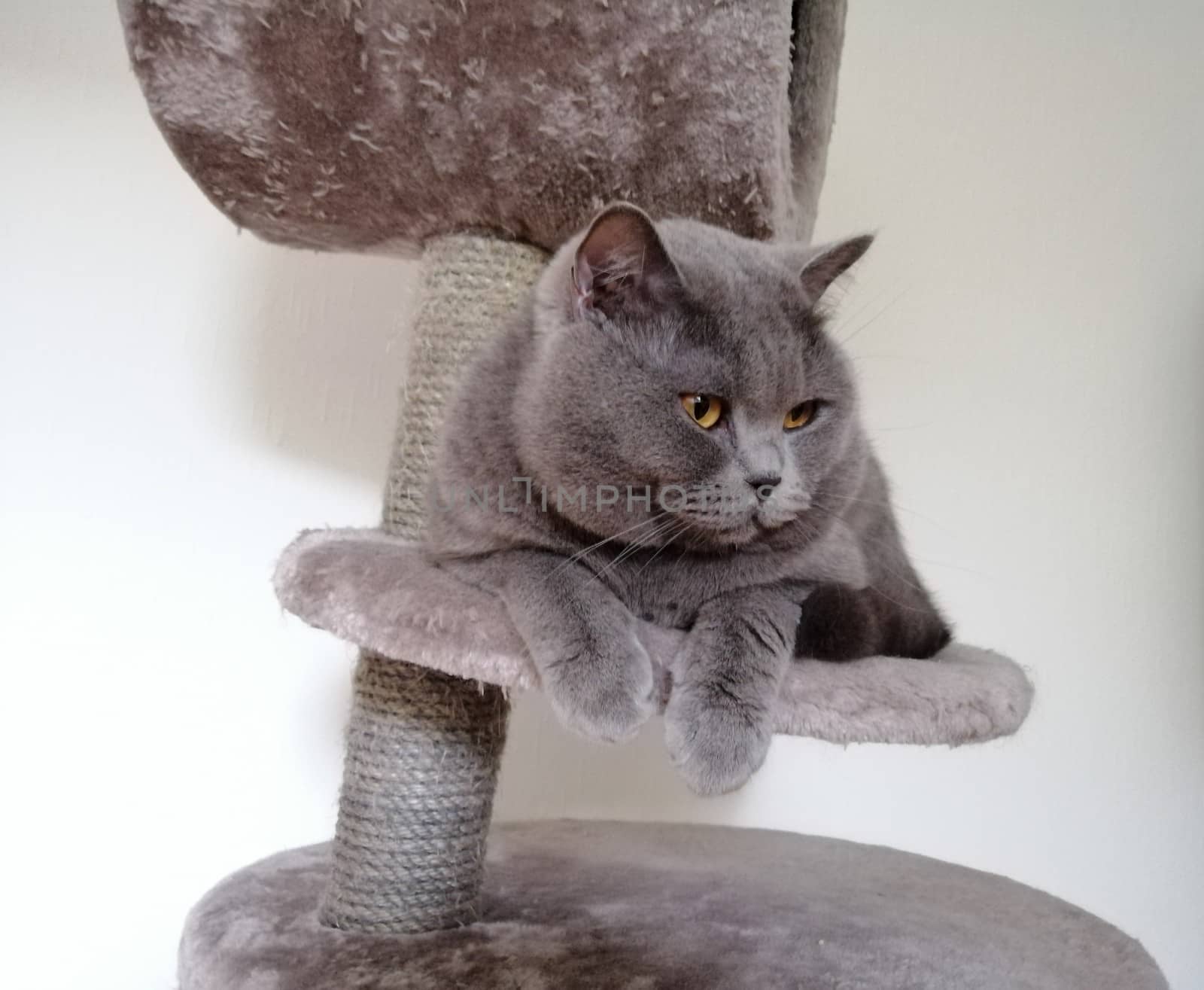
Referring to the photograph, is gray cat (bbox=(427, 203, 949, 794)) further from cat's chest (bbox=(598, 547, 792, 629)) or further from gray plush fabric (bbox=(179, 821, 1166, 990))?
gray plush fabric (bbox=(179, 821, 1166, 990))

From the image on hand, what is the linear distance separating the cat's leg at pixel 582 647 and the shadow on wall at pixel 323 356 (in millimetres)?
864

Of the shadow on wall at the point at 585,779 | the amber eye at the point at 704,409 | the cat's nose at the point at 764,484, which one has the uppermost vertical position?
the amber eye at the point at 704,409

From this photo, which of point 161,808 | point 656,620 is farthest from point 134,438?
point 656,620

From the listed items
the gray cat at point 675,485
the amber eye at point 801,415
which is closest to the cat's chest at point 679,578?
the gray cat at point 675,485

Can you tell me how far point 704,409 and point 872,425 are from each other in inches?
39.5

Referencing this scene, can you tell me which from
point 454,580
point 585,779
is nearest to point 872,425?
point 585,779

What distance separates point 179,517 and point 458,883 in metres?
0.88

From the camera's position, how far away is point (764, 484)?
0.75 metres

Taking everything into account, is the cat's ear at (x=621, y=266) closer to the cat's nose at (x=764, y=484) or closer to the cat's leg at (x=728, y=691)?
the cat's nose at (x=764, y=484)

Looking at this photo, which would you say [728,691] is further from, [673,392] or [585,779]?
[585,779]

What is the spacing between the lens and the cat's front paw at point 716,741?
2.22ft

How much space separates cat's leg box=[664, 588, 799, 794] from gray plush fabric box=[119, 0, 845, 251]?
514 mm

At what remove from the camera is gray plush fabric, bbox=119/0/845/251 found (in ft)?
3.03

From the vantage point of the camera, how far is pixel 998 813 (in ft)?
5.58
